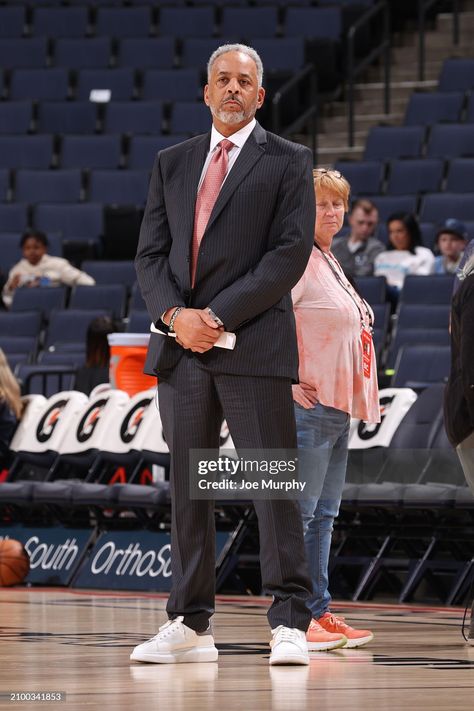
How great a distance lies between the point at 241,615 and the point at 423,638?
1158mm

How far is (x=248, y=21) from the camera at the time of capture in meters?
15.0

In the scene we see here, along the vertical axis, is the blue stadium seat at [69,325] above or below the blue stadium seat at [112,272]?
below

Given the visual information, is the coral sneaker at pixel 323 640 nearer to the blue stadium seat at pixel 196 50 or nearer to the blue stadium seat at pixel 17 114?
the blue stadium seat at pixel 17 114

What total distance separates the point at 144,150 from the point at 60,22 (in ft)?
9.81

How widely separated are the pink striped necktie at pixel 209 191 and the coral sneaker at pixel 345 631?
47.1 inches

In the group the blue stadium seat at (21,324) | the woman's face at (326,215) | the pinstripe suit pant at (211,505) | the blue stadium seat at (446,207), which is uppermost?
the blue stadium seat at (446,207)

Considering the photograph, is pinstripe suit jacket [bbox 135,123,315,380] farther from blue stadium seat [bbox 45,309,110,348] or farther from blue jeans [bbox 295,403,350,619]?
blue stadium seat [bbox 45,309,110,348]

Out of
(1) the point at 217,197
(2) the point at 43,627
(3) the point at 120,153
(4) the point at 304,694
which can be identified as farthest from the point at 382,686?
(3) the point at 120,153

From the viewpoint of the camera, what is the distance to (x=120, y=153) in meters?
13.8

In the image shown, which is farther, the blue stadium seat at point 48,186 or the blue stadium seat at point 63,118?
the blue stadium seat at point 63,118

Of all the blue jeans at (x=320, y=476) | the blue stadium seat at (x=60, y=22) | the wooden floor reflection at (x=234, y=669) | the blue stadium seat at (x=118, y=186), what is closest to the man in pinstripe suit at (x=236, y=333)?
the wooden floor reflection at (x=234, y=669)

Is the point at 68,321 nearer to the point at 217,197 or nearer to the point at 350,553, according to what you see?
the point at 350,553

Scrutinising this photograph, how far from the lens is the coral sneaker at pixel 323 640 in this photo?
4.59 meters

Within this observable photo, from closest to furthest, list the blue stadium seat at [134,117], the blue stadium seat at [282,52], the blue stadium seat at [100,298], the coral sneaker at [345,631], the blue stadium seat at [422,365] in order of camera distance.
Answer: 1. the coral sneaker at [345,631]
2. the blue stadium seat at [422,365]
3. the blue stadium seat at [100,298]
4. the blue stadium seat at [134,117]
5. the blue stadium seat at [282,52]
